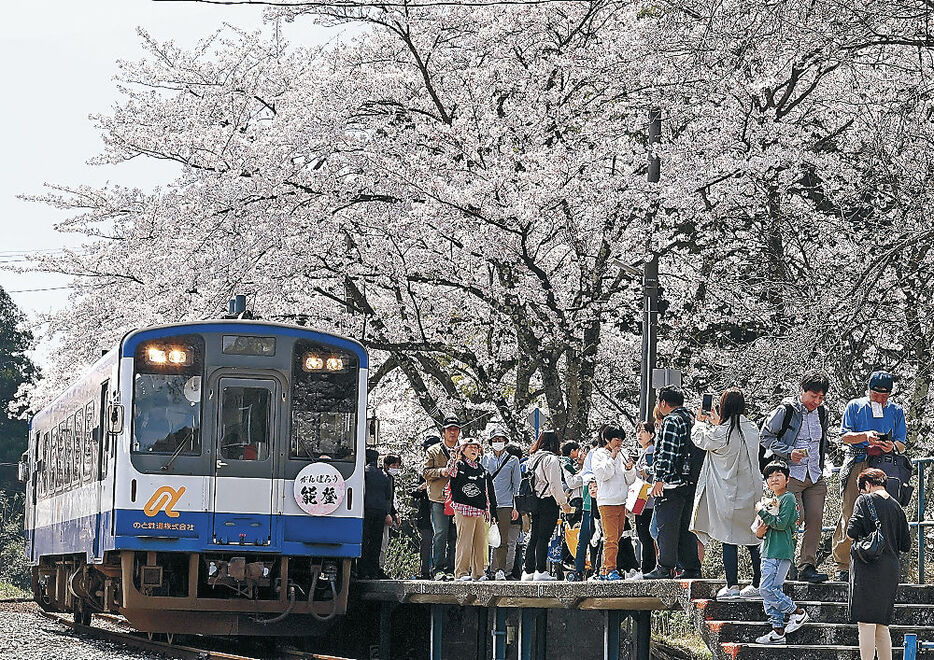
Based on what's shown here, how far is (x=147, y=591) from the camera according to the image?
42.6ft

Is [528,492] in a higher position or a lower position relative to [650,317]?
lower

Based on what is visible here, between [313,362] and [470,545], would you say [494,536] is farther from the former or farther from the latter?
[313,362]

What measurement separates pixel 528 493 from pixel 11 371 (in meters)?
45.0

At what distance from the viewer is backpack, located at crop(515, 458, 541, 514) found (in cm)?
1154

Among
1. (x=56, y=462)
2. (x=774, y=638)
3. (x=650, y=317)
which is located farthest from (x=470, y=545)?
(x=56, y=462)

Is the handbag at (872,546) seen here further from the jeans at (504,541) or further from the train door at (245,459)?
the train door at (245,459)

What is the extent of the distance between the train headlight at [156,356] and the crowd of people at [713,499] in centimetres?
269

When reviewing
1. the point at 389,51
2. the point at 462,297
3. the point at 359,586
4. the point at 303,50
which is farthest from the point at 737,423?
the point at 303,50

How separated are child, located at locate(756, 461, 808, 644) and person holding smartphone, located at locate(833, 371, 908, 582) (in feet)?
3.91

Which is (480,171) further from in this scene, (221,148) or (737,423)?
(737,423)

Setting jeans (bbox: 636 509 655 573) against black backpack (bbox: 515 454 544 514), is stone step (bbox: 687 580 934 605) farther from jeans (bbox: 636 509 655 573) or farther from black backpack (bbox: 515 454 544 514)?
black backpack (bbox: 515 454 544 514)

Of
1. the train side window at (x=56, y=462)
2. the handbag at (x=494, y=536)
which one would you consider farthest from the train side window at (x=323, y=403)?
the train side window at (x=56, y=462)

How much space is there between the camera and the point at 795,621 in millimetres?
8266

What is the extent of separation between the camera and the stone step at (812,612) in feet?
27.5
